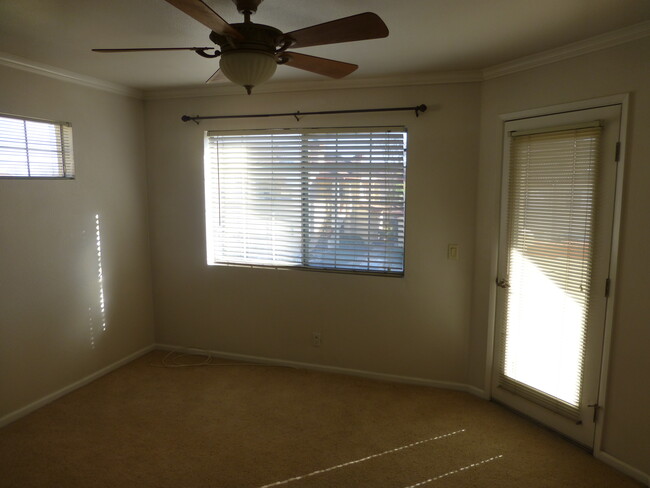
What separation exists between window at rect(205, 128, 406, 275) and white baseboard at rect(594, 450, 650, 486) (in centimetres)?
172

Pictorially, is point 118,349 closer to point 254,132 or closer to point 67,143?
point 67,143

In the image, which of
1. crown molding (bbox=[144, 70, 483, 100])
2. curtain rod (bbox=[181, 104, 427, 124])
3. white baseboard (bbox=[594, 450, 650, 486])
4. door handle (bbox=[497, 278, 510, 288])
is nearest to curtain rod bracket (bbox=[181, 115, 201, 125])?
curtain rod (bbox=[181, 104, 427, 124])

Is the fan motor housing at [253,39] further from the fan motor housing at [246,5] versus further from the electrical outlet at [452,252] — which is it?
the electrical outlet at [452,252]

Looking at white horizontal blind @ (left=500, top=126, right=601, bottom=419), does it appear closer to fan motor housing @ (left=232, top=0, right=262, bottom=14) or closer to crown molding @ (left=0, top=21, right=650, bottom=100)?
crown molding @ (left=0, top=21, right=650, bottom=100)

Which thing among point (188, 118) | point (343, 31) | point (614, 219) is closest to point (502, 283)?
point (614, 219)

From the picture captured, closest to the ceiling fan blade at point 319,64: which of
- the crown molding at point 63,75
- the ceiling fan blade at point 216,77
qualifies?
the ceiling fan blade at point 216,77

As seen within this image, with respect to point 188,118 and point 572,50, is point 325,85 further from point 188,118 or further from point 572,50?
point 572,50

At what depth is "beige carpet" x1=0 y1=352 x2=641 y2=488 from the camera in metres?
2.35

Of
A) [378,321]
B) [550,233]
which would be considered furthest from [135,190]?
[550,233]

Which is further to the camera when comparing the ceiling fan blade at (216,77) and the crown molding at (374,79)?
the crown molding at (374,79)

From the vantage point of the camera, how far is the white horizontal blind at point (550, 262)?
2527 mm

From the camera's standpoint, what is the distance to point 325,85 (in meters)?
3.35

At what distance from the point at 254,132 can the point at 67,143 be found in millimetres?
1414

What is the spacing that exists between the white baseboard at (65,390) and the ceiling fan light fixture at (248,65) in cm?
277
